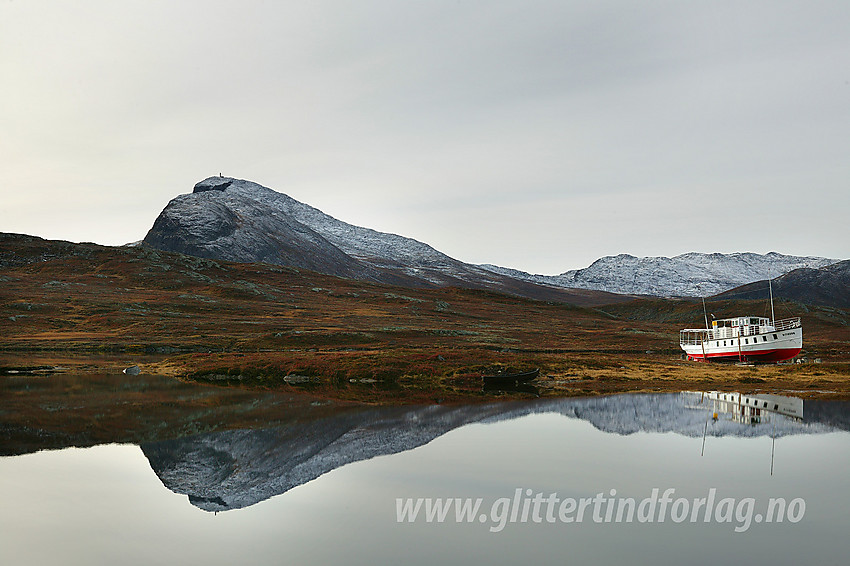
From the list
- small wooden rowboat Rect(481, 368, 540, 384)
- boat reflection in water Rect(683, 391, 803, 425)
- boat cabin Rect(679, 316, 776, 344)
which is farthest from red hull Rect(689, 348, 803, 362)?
small wooden rowboat Rect(481, 368, 540, 384)

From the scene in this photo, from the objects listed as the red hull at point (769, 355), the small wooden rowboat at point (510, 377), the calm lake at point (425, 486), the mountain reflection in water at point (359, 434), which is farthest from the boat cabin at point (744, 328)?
the calm lake at point (425, 486)

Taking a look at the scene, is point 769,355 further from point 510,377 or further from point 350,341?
point 350,341

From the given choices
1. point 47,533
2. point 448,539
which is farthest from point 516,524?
point 47,533

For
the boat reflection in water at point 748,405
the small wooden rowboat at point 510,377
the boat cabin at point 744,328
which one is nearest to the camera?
the boat reflection in water at point 748,405

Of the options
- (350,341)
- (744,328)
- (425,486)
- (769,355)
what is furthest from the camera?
(350,341)

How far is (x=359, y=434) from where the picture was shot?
3619 cm

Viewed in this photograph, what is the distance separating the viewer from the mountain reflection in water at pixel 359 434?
87.9 ft

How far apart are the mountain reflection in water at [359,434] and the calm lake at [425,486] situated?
0.18 meters

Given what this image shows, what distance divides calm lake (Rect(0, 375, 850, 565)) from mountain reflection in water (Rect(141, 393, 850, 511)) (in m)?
0.18

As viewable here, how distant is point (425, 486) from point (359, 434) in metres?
11.6

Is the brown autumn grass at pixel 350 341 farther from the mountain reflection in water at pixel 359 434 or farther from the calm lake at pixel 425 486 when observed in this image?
the calm lake at pixel 425 486

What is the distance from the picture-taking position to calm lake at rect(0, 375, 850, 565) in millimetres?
18656

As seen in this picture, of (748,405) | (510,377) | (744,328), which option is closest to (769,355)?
(744,328)

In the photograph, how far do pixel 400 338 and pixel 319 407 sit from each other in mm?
67222
